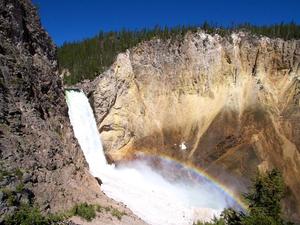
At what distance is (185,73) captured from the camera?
50406mm

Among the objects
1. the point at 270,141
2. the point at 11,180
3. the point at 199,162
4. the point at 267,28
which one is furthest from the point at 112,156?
the point at 11,180

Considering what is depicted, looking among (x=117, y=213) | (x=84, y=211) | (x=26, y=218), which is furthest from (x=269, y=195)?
(x=26, y=218)

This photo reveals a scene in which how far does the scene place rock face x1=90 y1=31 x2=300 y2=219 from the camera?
45000 mm

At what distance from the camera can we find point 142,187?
38312 millimetres

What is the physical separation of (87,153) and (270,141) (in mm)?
17548

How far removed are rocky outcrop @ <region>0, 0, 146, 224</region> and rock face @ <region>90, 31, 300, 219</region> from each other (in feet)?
68.9

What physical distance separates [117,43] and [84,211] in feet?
117

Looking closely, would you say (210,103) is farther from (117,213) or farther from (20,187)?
(20,187)

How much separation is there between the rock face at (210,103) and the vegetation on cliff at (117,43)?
3.47 ft

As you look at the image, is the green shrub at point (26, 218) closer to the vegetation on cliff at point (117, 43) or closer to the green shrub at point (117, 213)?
the green shrub at point (117, 213)

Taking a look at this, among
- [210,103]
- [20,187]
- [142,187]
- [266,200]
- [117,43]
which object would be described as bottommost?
[142,187]

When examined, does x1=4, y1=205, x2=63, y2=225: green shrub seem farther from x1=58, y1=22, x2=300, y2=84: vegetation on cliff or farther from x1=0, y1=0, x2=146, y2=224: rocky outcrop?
x1=58, y1=22, x2=300, y2=84: vegetation on cliff

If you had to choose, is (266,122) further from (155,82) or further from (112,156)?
(112,156)

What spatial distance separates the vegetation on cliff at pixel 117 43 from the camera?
49688 mm
